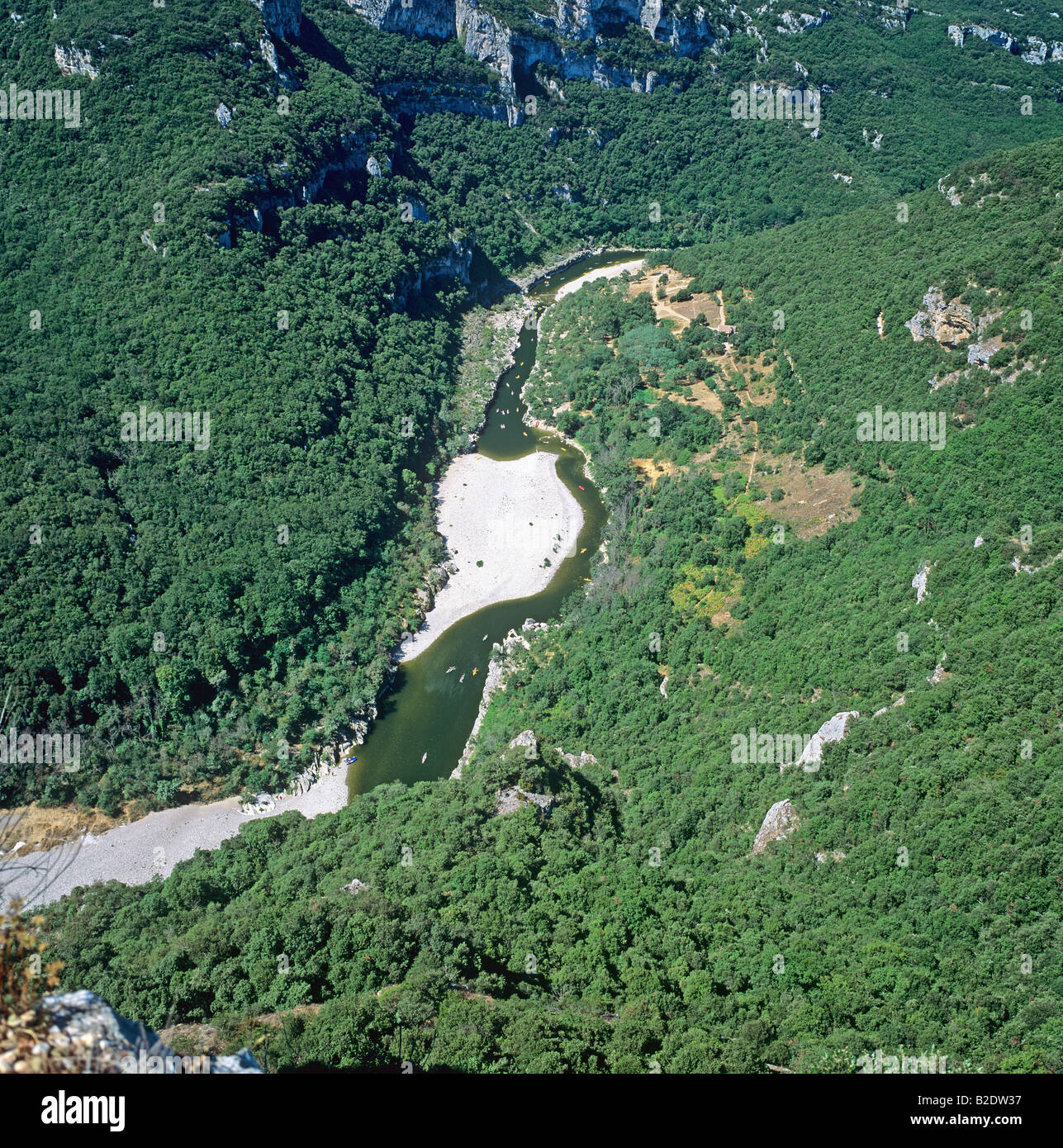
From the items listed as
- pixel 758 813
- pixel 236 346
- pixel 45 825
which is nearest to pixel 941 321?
pixel 758 813

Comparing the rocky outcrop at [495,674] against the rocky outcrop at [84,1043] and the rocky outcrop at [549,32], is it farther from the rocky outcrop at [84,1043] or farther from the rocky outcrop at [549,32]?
the rocky outcrop at [549,32]

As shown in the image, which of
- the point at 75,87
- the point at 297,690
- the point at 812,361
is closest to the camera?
the point at 297,690

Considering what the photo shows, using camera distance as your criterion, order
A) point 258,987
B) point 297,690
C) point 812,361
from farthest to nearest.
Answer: point 812,361 → point 297,690 → point 258,987

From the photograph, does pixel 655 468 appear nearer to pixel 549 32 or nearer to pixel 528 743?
pixel 528 743

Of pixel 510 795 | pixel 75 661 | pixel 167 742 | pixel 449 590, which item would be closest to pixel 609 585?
pixel 449 590

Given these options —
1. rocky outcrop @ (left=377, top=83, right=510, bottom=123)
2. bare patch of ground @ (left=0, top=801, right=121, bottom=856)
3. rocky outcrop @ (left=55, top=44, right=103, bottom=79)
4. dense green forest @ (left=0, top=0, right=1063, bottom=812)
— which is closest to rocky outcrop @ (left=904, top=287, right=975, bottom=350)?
dense green forest @ (left=0, top=0, right=1063, bottom=812)

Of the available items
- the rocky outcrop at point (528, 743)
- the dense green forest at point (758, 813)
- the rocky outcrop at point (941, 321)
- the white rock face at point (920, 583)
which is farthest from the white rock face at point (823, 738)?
the rocky outcrop at point (941, 321)

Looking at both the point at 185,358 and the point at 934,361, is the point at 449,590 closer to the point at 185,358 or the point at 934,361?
the point at 185,358
